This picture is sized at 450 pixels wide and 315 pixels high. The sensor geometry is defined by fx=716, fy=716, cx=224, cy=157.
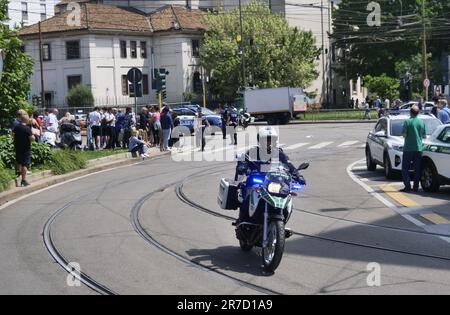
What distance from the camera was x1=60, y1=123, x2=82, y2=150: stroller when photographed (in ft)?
84.0

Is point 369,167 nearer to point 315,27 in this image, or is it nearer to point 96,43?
point 96,43

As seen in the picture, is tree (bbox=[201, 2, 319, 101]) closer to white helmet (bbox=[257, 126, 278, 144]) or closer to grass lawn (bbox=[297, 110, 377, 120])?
grass lawn (bbox=[297, 110, 377, 120])

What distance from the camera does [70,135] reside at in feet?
84.5

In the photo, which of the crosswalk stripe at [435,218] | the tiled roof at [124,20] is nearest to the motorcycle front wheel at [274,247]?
the crosswalk stripe at [435,218]

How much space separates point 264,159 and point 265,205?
76 cm

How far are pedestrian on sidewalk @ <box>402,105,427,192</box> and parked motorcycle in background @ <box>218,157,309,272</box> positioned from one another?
664 cm

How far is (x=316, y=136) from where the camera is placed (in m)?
35.9

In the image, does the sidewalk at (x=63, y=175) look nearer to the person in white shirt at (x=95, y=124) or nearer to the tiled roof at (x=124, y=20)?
the person in white shirt at (x=95, y=124)

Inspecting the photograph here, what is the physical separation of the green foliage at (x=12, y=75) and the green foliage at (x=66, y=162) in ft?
5.25

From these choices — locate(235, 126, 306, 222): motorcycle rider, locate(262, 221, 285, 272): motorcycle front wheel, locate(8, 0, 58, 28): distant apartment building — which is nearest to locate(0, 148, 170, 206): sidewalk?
locate(235, 126, 306, 222): motorcycle rider

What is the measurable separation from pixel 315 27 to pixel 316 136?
46.1 m

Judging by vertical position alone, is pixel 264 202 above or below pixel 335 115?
above

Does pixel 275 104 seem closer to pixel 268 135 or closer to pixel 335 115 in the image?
pixel 335 115

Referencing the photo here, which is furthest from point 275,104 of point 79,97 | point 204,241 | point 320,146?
point 204,241
